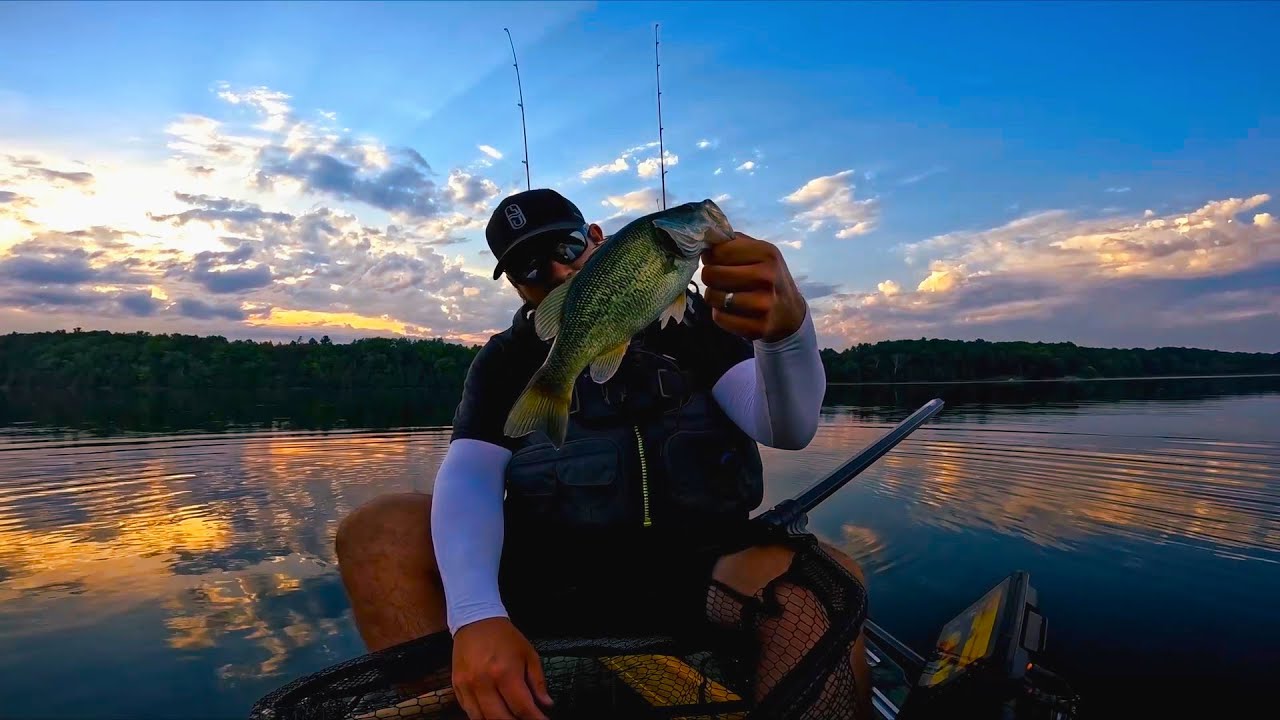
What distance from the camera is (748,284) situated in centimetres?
196

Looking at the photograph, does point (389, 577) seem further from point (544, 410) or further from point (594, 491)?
point (544, 410)

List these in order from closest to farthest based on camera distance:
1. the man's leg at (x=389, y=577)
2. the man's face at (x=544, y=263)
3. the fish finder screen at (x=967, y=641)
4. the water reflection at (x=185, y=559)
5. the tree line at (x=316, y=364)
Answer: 1. the fish finder screen at (x=967, y=641)
2. the man's leg at (x=389, y=577)
3. the man's face at (x=544, y=263)
4. the water reflection at (x=185, y=559)
5. the tree line at (x=316, y=364)

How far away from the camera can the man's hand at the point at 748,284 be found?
1950mm

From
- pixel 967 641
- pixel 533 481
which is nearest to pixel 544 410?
pixel 533 481

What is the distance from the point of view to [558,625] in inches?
104

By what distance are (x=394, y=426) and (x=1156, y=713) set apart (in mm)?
20562

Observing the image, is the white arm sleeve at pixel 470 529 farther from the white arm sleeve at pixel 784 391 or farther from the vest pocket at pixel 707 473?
the white arm sleeve at pixel 784 391

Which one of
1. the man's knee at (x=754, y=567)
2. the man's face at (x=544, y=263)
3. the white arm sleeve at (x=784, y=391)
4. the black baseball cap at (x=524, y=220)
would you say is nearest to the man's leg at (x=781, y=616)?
the man's knee at (x=754, y=567)

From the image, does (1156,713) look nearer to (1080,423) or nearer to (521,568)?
(521,568)

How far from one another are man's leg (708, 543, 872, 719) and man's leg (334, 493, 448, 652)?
1136mm

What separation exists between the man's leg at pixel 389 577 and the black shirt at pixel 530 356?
0.46m

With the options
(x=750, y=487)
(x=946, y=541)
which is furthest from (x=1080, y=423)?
(x=750, y=487)

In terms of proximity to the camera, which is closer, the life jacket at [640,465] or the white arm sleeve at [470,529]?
the white arm sleeve at [470,529]

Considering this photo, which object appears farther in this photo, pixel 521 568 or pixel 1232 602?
pixel 1232 602
